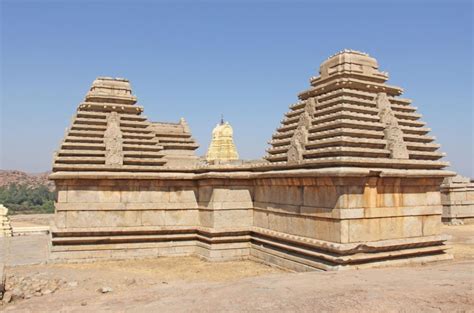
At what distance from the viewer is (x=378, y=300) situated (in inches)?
244

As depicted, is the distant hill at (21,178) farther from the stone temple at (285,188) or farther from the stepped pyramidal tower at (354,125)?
the stepped pyramidal tower at (354,125)

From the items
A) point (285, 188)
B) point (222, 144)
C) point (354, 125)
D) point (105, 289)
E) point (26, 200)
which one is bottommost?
point (26, 200)

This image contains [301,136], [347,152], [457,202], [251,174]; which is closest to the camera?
[347,152]

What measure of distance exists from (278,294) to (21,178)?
353 ft

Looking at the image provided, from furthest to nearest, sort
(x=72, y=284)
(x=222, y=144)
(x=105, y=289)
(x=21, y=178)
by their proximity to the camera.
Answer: (x=21, y=178) < (x=222, y=144) < (x=72, y=284) < (x=105, y=289)

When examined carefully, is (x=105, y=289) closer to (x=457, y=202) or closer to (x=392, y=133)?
(x=392, y=133)

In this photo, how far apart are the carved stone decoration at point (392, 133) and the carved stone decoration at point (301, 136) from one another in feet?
6.10

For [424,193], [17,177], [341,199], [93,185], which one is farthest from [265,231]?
[17,177]

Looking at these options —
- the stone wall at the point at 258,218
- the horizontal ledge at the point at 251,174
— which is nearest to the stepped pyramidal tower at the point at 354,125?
the horizontal ledge at the point at 251,174

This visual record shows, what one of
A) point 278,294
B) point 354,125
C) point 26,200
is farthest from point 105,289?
point 26,200

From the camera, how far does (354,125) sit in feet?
35.8

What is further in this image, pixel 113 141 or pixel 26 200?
pixel 26 200

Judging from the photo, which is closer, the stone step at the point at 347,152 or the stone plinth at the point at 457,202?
the stone step at the point at 347,152

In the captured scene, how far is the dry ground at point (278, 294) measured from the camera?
20.2 feet
